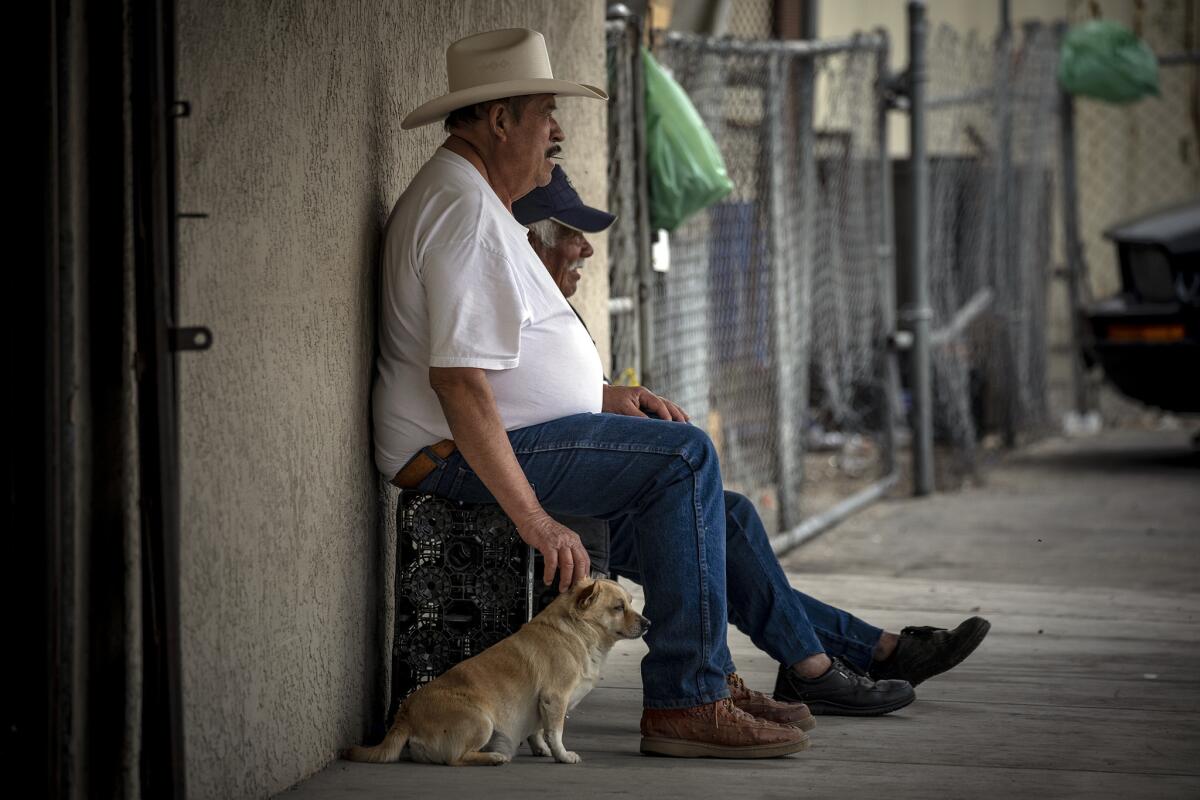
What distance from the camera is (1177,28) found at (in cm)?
1557

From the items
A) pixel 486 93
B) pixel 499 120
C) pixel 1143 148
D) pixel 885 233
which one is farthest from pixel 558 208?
pixel 1143 148

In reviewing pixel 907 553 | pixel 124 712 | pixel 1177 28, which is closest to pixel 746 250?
pixel 907 553

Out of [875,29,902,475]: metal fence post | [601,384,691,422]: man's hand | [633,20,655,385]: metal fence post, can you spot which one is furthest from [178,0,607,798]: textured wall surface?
[875,29,902,475]: metal fence post

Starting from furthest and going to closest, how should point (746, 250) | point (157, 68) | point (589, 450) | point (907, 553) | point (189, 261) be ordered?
point (746, 250) → point (907, 553) → point (589, 450) → point (189, 261) → point (157, 68)

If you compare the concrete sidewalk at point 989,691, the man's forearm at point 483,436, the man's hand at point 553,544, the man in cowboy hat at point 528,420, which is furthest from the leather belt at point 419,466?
the concrete sidewalk at point 989,691

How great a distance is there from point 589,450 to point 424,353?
1.47 ft

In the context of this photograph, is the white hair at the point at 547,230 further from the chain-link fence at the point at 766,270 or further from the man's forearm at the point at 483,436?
the chain-link fence at the point at 766,270

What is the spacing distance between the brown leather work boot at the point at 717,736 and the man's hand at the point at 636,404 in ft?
2.76

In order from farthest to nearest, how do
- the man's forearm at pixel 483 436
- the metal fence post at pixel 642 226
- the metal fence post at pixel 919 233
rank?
the metal fence post at pixel 919 233
the metal fence post at pixel 642 226
the man's forearm at pixel 483 436

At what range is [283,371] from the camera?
3.28 meters

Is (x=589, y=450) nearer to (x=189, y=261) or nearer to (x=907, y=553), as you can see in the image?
(x=189, y=261)

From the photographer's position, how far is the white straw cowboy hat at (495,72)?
3.67 metres

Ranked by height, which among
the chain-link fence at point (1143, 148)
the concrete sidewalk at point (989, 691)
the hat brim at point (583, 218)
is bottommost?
the concrete sidewalk at point (989, 691)

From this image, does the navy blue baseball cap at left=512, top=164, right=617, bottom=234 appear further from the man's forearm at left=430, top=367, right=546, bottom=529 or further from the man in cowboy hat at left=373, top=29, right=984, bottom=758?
the man's forearm at left=430, top=367, right=546, bottom=529
